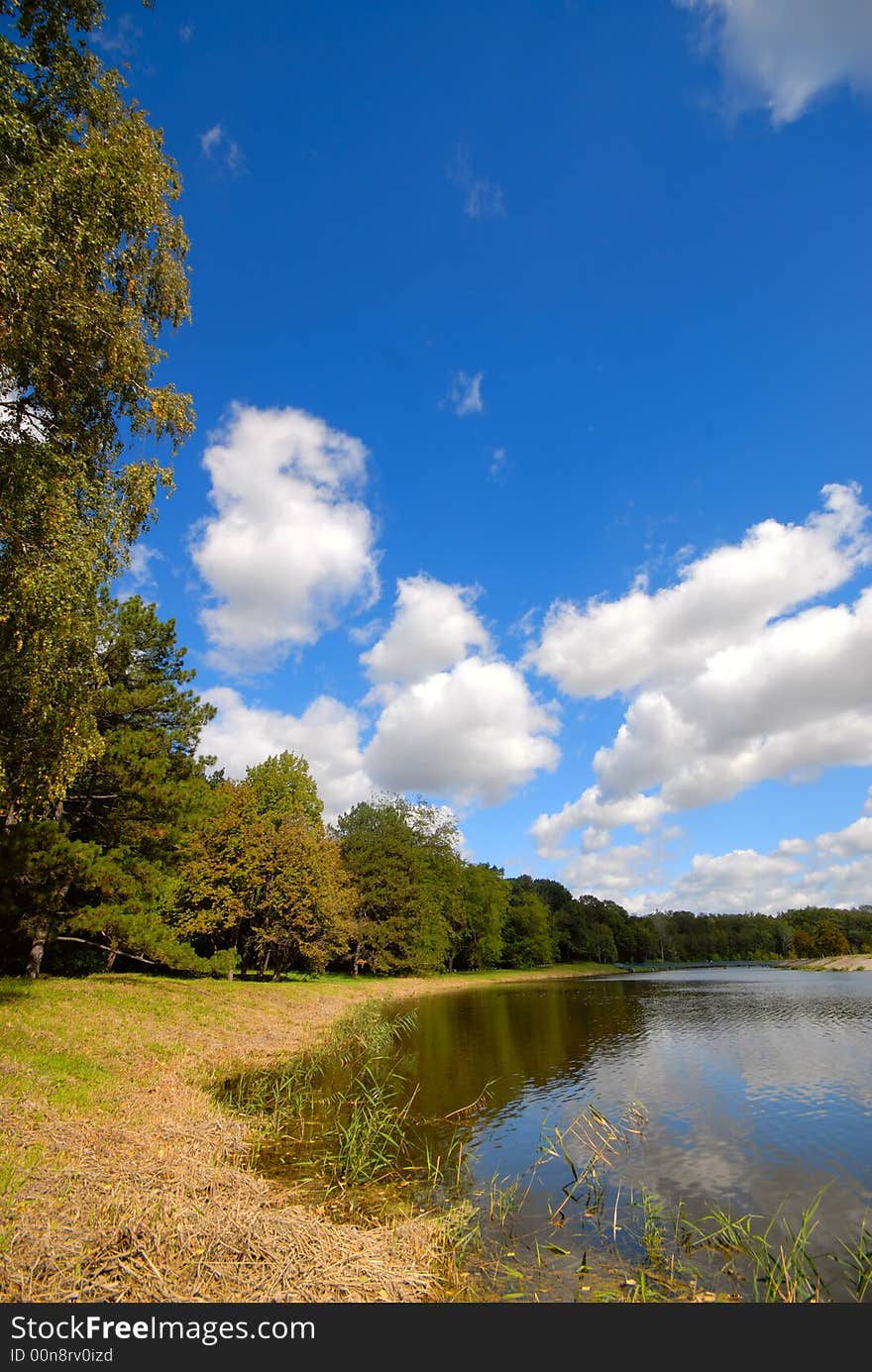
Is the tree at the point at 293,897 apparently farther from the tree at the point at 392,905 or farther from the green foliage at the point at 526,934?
the green foliage at the point at 526,934

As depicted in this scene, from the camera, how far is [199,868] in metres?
49.3

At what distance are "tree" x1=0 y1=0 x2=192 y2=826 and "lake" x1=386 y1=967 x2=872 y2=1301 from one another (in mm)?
13227

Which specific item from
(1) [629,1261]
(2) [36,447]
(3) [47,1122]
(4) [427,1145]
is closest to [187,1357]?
(1) [629,1261]

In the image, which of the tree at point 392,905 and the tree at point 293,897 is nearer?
the tree at point 293,897

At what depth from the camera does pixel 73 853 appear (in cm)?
2612

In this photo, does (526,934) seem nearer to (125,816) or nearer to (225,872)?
(225,872)

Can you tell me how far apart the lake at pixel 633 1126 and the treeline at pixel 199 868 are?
13.4 meters

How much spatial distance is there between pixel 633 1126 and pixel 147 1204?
13.9 meters

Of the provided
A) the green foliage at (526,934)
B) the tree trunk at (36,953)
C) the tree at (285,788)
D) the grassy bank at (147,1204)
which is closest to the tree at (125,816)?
the tree trunk at (36,953)

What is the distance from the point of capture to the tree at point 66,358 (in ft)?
41.1

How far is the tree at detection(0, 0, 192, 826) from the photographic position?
12516 millimetres

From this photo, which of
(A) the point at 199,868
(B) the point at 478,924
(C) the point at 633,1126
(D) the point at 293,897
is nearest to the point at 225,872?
(A) the point at 199,868

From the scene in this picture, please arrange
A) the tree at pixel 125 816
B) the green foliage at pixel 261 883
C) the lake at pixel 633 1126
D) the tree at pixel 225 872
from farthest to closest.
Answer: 1. the green foliage at pixel 261 883
2. the tree at pixel 225 872
3. the tree at pixel 125 816
4. the lake at pixel 633 1126

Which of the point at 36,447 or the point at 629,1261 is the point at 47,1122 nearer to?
the point at 629,1261
